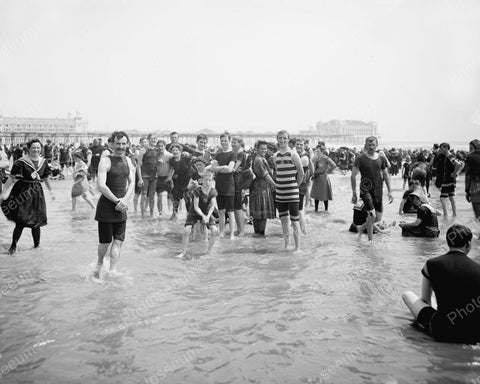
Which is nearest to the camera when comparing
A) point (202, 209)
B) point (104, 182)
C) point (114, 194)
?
point (104, 182)

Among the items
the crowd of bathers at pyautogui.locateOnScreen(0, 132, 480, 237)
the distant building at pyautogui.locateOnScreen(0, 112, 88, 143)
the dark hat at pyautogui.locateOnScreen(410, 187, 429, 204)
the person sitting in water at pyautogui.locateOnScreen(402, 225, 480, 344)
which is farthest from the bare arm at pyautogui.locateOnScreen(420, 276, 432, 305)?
the distant building at pyautogui.locateOnScreen(0, 112, 88, 143)

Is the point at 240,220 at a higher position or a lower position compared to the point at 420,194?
lower

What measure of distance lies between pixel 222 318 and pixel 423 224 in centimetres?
546

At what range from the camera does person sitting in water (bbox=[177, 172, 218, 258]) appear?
6.66 meters

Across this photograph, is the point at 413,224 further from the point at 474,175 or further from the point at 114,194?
the point at 114,194

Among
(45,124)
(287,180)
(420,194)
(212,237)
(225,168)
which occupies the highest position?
(45,124)

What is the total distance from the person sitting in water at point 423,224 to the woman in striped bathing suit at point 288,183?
104 inches

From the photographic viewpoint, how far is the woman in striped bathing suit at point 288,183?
23.1 ft

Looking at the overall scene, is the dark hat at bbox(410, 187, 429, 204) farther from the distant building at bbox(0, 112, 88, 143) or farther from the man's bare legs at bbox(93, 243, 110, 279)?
the distant building at bbox(0, 112, 88, 143)

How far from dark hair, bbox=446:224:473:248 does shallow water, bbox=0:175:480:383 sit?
87 cm

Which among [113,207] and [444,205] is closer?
[113,207]

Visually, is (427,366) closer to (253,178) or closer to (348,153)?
(253,178)

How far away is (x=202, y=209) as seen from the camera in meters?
6.77

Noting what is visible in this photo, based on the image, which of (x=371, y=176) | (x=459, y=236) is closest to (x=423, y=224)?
(x=371, y=176)
